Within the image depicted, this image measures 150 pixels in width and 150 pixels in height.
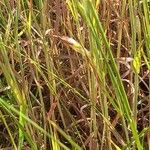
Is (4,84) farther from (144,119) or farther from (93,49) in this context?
(93,49)

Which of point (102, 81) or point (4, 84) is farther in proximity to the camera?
point (4, 84)

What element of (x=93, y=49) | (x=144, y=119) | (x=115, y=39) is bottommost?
(x=144, y=119)

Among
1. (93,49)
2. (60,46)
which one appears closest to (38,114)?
(60,46)

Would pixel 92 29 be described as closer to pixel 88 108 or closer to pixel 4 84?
pixel 88 108

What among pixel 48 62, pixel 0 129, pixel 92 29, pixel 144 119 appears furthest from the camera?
pixel 0 129

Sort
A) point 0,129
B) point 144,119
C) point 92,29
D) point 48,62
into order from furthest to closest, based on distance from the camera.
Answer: point 0,129 < point 144,119 < point 48,62 < point 92,29

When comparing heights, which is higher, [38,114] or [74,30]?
[74,30]

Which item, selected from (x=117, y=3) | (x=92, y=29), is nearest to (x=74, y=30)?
(x=117, y=3)
